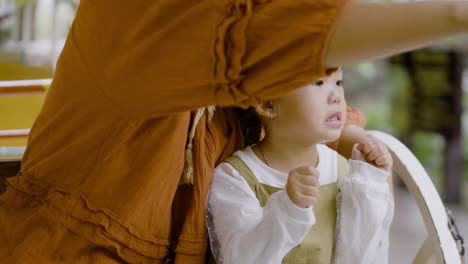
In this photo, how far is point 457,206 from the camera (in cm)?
263

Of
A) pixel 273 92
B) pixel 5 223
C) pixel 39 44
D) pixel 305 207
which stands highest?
pixel 273 92

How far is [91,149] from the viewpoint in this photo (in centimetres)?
69

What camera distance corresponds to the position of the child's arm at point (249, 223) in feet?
2.29

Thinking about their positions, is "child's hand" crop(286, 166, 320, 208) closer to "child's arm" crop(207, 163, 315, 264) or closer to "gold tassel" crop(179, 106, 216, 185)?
"child's arm" crop(207, 163, 315, 264)

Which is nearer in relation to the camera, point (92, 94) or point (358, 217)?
point (92, 94)

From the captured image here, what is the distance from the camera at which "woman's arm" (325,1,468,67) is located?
Result: 467 mm

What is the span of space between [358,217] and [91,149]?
35 cm

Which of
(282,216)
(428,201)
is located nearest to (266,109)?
(282,216)

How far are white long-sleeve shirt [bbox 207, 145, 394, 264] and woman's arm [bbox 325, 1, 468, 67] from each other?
25 cm

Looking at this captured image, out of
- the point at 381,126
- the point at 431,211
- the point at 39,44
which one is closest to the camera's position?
the point at 431,211

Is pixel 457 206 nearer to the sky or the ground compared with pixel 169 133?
nearer to the ground

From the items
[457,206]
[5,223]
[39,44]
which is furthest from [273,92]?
[457,206]

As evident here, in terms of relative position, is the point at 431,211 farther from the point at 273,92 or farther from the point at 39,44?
the point at 39,44

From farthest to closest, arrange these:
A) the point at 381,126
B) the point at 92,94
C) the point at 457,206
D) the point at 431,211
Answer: the point at 381,126, the point at 457,206, the point at 431,211, the point at 92,94
